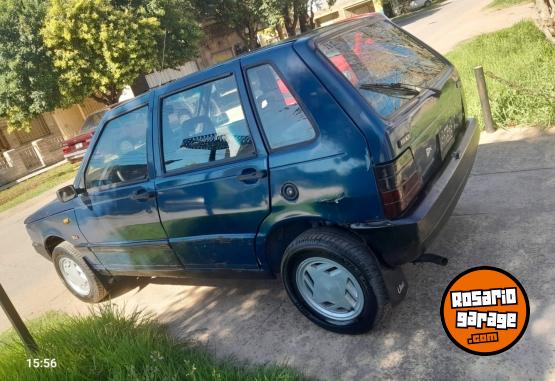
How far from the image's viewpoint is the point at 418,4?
150ft

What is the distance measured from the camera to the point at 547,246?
3340 millimetres

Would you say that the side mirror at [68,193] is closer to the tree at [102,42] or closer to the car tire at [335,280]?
the car tire at [335,280]

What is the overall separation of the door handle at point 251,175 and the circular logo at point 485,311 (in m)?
1.35

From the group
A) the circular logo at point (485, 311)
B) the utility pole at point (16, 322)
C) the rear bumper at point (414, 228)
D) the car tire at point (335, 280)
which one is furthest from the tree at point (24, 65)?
the circular logo at point (485, 311)

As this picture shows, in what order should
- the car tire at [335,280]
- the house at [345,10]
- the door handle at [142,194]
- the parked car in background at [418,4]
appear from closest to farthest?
the car tire at [335,280] < the door handle at [142,194] < the parked car in background at [418,4] < the house at [345,10]

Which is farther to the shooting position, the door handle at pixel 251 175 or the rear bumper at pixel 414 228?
the door handle at pixel 251 175

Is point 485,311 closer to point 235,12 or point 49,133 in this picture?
point 49,133

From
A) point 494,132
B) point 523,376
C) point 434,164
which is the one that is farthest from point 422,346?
point 494,132

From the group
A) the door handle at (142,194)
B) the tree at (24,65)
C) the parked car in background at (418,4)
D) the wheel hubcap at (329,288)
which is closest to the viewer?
the wheel hubcap at (329,288)

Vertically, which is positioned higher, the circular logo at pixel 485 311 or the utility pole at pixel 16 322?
the utility pole at pixel 16 322

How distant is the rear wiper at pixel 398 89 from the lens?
292 centimetres

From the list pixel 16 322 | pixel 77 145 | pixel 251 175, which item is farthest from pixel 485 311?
pixel 77 145

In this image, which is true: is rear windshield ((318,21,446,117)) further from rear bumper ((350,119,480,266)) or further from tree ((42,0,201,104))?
tree ((42,0,201,104))
